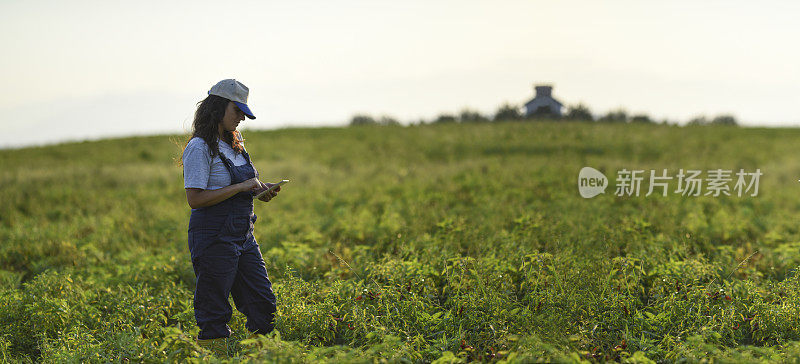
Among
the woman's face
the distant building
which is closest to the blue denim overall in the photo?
the woman's face

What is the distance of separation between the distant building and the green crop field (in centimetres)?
54

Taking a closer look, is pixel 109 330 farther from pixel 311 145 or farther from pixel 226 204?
pixel 311 145

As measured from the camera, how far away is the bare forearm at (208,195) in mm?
4266

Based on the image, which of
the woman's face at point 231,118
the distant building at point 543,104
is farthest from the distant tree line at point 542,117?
the woman's face at point 231,118

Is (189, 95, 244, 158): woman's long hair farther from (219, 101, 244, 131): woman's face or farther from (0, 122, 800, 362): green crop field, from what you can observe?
(0, 122, 800, 362): green crop field

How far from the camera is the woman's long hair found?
4.40m

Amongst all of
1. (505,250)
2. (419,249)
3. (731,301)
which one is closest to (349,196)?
(419,249)

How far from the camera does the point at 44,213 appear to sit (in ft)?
41.2

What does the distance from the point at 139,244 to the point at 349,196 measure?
4764 millimetres

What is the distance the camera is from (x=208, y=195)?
428 centimetres

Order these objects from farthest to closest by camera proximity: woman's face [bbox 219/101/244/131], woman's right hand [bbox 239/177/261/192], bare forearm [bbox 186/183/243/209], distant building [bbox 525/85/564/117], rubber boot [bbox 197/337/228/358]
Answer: distant building [bbox 525/85/564/117], rubber boot [bbox 197/337/228/358], woman's face [bbox 219/101/244/131], woman's right hand [bbox 239/177/261/192], bare forearm [bbox 186/183/243/209]

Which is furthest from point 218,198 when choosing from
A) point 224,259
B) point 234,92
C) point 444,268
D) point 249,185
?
point 444,268

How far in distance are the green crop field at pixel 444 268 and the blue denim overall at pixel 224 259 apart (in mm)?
328

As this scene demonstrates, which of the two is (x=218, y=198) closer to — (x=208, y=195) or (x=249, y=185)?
(x=208, y=195)
